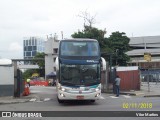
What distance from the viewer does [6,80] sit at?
2880 centimetres

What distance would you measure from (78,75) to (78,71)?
23 cm

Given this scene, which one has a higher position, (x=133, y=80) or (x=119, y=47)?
(x=119, y=47)

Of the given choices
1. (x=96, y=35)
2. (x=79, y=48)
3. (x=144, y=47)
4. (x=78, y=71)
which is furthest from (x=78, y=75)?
(x=144, y=47)

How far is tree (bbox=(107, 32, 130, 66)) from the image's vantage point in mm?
65062

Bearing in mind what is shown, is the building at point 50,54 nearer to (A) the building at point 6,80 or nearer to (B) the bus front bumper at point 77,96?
(A) the building at point 6,80

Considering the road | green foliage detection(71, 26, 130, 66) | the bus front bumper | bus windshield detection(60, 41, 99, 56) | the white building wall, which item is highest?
green foliage detection(71, 26, 130, 66)

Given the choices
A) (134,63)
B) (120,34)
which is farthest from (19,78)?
(134,63)

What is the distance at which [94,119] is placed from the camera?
13.9 metres

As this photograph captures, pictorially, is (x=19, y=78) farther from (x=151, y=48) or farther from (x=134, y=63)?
(x=151, y=48)

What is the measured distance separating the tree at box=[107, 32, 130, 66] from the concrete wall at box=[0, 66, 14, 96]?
1421 inches

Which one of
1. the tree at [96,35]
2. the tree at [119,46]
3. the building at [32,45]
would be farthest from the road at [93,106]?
the building at [32,45]

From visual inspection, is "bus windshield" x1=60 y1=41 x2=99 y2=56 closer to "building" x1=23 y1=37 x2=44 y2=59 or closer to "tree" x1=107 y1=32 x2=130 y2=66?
"tree" x1=107 y1=32 x2=130 y2=66

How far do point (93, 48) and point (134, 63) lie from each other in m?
83.7

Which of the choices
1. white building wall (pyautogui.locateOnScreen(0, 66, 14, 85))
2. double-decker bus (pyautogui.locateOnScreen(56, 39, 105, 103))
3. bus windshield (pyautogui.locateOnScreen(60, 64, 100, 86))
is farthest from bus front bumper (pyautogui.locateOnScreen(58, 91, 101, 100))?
white building wall (pyautogui.locateOnScreen(0, 66, 14, 85))
